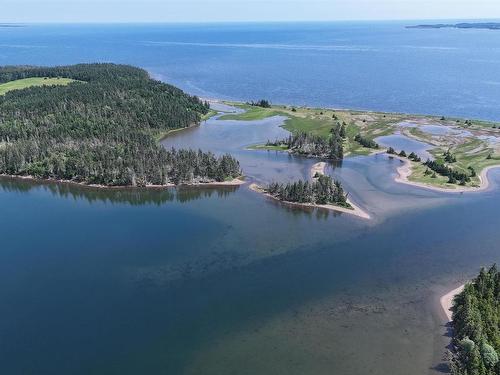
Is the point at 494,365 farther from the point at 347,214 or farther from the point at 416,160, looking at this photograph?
the point at 416,160

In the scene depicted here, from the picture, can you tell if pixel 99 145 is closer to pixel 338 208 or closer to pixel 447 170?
pixel 338 208

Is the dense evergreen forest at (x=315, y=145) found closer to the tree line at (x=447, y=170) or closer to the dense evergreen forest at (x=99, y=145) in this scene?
the tree line at (x=447, y=170)

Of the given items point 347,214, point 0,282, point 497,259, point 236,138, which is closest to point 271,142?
point 236,138

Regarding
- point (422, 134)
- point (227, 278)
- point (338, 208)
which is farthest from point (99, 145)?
point (422, 134)

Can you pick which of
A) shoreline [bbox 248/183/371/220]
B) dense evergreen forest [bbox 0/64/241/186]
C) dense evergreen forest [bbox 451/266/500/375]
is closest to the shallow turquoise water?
shoreline [bbox 248/183/371/220]

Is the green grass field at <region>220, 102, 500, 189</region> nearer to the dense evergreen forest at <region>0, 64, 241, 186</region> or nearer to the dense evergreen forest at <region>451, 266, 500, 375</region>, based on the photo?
the dense evergreen forest at <region>0, 64, 241, 186</region>
